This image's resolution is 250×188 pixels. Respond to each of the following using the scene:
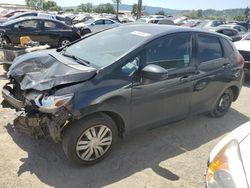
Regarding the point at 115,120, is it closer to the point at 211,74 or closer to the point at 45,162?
the point at 45,162

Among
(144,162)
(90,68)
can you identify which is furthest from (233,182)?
(90,68)

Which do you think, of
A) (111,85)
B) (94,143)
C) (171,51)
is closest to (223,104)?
(171,51)

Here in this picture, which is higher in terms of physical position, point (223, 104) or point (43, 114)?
point (43, 114)

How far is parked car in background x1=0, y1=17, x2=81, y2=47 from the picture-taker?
40.8 ft

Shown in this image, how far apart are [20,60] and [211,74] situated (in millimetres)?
2935

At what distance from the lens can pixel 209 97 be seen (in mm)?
4984

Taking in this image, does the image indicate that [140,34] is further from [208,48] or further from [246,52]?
[246,52]

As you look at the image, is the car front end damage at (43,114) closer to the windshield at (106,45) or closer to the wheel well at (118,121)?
the wheel well at (118,121)

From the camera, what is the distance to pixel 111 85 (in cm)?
355

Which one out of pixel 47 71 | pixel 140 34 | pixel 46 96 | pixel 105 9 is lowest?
pixel 105 9

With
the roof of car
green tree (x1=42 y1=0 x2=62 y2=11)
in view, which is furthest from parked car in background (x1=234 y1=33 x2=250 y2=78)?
green tree (x1=42 y1=0 x2=62 y2=11)

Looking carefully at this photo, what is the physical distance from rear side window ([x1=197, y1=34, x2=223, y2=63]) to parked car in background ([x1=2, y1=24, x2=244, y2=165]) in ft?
0.05

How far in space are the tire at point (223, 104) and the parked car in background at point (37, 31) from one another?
8.73m

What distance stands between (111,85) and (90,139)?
0.68 metres
